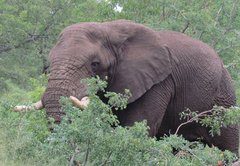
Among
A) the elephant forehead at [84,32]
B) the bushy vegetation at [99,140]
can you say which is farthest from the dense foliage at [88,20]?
the bushy vegetation at [99,140]

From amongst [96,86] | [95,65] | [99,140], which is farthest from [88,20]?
[99,140]

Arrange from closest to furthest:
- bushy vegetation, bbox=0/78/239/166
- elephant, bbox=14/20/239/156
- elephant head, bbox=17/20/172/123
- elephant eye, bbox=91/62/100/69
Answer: bushy vegetation, bbox=0/78/239/166, elephant head, bbox=17/20/172/123, elephant, bbox=14/20/239/156, elephant eye, bbox=91/62/100/69

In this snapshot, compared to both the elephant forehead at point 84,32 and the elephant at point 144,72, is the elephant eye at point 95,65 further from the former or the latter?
the elephant forehead at point 84,32

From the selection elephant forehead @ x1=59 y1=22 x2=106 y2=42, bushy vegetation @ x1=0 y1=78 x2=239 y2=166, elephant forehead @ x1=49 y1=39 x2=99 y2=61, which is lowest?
bushy vegetation @ x1=0 y1=78 x2=239 y2=166

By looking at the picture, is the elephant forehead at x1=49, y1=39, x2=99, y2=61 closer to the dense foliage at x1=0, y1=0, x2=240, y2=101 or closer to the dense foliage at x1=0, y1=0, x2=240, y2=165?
the dense foliage at x1=0, y1=0, x2=240, y2=165

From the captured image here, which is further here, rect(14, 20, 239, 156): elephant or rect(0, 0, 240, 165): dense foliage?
rect(14, 20, 239, 156): elephant

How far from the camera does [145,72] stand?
4840mm

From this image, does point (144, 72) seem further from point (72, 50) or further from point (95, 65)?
point (72, 50)

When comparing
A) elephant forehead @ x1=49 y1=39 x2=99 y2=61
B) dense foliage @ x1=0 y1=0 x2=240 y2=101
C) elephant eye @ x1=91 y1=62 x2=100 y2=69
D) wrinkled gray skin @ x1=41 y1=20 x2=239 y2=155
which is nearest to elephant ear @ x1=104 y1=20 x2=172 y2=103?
→ wrinkled gray skin @ x1=41 y1=20 x2=239 y2=155

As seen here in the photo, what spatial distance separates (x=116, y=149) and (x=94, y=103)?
1.29 feet

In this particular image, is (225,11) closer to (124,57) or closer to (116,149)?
(124,57)

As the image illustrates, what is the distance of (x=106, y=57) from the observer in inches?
180

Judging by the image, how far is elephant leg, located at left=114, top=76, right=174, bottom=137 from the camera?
4758mm

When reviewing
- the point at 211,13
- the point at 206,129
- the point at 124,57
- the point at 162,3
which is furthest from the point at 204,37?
the point at 124,57
